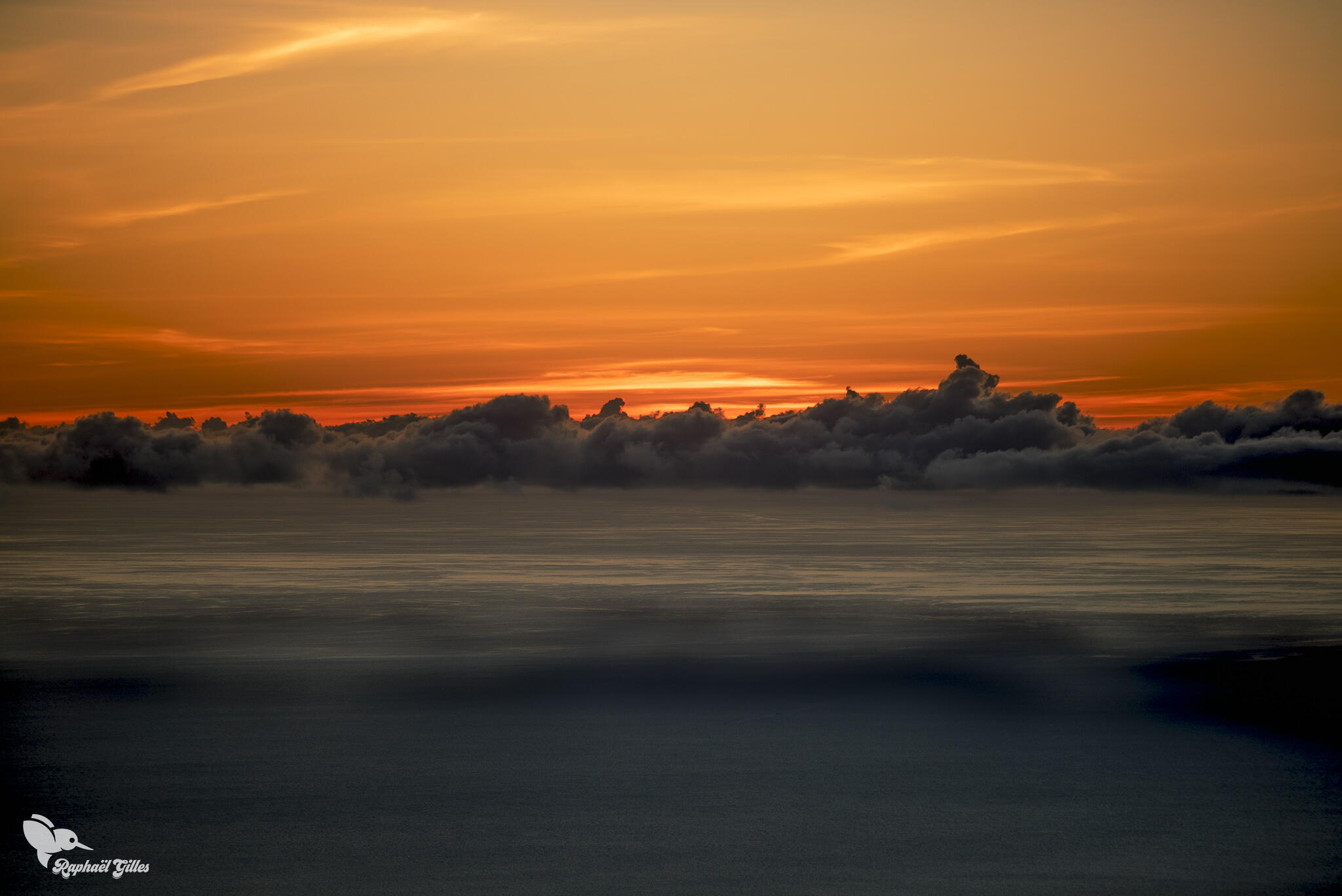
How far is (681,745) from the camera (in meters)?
25.9

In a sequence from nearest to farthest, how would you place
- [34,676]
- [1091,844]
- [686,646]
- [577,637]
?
[1091,844] → [34,676] → [686,646] → [577,637]

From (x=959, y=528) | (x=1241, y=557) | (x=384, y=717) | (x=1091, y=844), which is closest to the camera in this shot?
(x=1091, y=844)

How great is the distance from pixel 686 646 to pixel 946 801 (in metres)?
22.4

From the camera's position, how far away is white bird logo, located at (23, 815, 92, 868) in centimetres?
1875

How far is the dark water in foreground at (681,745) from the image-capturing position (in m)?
18.2

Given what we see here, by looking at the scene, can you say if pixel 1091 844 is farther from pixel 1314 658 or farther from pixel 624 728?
pixel 1314 658

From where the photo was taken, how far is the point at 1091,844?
18.9 meters

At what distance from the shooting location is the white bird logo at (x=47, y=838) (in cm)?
1875

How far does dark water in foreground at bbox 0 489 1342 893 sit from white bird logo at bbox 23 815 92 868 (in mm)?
255

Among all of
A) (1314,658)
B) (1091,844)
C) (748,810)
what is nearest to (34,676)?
(748,810)

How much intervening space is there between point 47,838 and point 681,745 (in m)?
13.0

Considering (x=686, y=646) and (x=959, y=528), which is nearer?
(x=686, y=646)

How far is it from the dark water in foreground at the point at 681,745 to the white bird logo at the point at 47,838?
0.26 m

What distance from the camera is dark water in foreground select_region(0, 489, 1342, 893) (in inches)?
715
